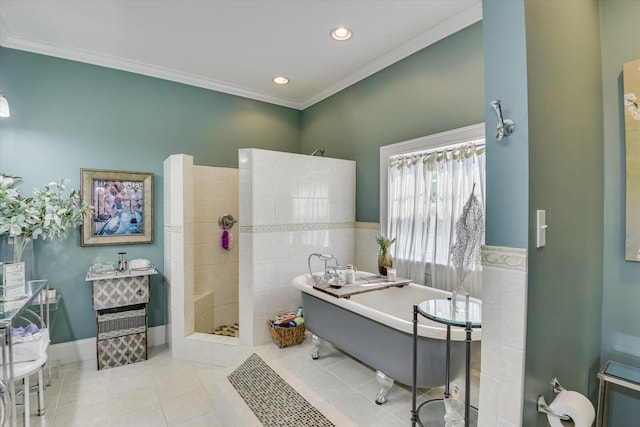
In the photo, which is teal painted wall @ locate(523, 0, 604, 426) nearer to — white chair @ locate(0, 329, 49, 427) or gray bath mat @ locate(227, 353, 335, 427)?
gray bath mat @ locate(227, 353, 335, 427)

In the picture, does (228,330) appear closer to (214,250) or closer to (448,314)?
(214,250)

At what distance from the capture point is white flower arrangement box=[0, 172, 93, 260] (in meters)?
2.32

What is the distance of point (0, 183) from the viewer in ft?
7.88

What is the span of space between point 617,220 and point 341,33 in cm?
232

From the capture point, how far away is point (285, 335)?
2670 mm

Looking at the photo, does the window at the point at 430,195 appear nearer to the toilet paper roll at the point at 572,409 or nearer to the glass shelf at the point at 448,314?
the glass shelf at the point at 448,314

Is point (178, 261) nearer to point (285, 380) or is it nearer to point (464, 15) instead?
point (285, 380)

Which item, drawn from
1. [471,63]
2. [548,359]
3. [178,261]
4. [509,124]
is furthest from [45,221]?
[471,63]

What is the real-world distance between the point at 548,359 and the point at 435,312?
1.44ft

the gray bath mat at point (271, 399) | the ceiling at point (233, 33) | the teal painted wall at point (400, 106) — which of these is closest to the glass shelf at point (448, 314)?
the gray bath mat at point (271, 399)

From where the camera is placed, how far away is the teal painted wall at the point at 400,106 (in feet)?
7.67

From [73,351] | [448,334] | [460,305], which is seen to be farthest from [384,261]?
[73,351]

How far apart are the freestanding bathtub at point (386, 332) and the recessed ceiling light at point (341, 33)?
2.16m

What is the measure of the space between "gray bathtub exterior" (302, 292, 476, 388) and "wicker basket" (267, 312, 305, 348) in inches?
9.1
